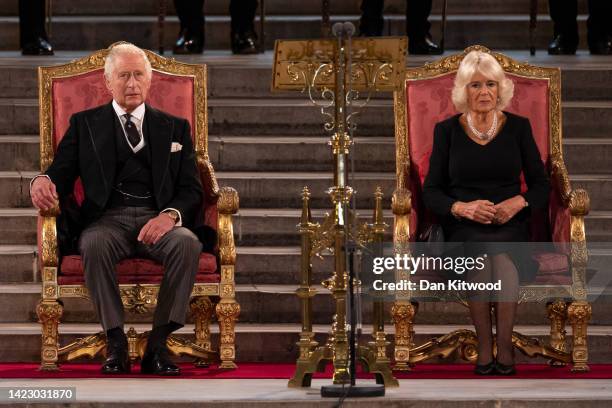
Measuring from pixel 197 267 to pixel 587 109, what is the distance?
9.18 ft

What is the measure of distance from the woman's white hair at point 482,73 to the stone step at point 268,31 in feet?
11.3

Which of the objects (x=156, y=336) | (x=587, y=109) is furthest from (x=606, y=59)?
(x=156, y=336)

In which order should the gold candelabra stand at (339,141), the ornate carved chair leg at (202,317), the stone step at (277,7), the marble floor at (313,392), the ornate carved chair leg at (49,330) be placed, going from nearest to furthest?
the marble floor at (313,392)
the gold candelabra stand at (339,141)
the ornate carved chair leg at (49,330)
the ornate carved chair leg at (202,317)
the stone step at (277,7)

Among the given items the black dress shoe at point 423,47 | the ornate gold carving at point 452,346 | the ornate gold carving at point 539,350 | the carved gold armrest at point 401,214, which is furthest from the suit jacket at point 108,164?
the black dress shoe at point 423,47

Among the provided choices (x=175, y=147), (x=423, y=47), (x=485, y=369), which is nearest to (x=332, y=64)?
(x=175, y=147)

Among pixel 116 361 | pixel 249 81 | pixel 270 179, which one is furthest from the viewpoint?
pixel 249 81

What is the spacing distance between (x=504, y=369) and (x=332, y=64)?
1.41 metres

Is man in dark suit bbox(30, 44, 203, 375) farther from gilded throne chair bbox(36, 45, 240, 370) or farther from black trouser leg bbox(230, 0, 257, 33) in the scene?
black trouser leg bbox(230, 0, 257, 33)

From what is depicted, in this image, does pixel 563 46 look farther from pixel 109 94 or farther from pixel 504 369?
pixel 504 369

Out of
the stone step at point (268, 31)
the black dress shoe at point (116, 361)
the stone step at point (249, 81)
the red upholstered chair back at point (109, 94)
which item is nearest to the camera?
the black dress shoe at point (116, 361)

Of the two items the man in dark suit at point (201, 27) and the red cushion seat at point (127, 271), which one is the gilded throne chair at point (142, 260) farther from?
the man in dark suit at point (201, 27)

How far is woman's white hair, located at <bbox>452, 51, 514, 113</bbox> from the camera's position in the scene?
6574 mm

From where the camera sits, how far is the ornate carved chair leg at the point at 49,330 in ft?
20.9

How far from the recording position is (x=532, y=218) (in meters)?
6.77
